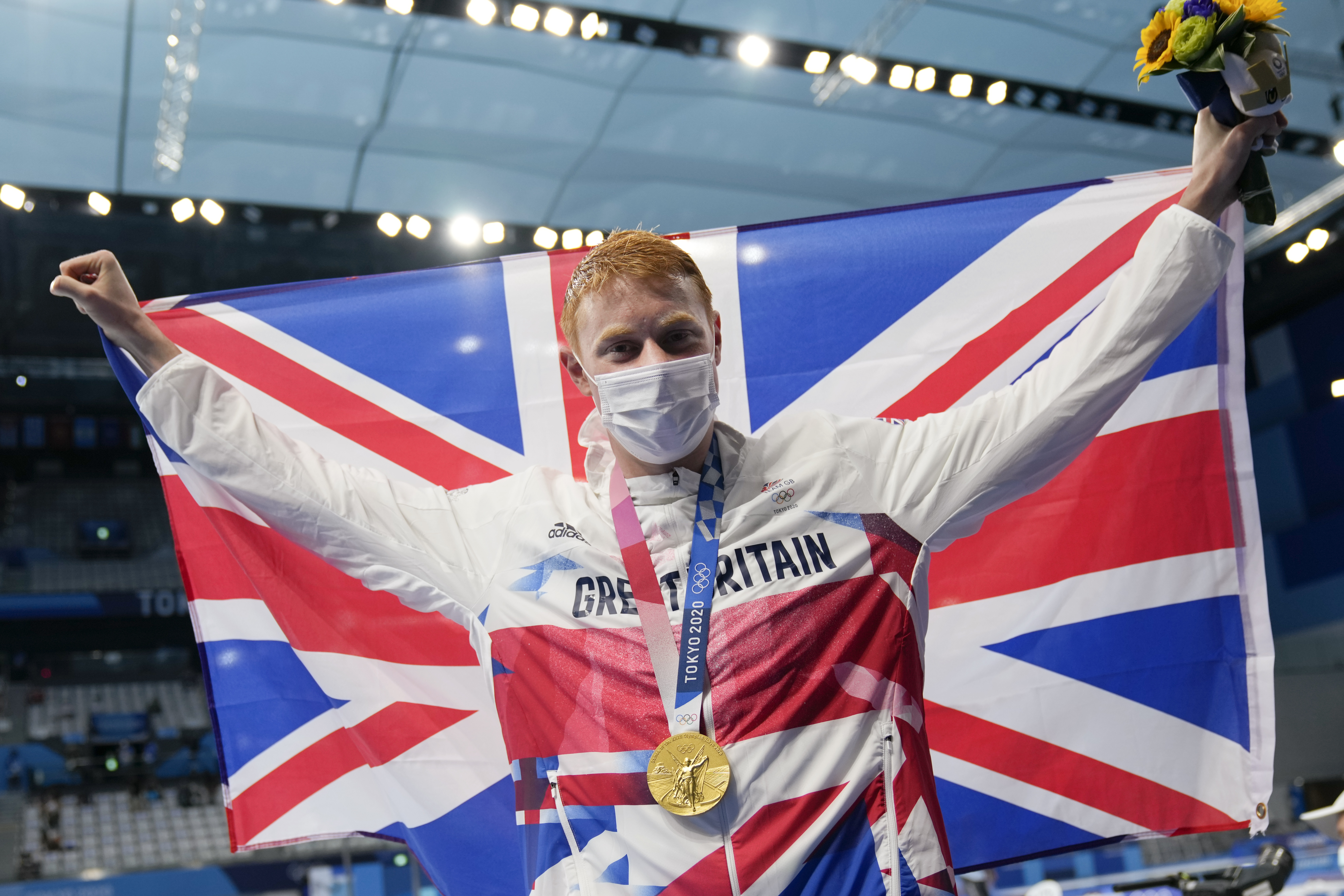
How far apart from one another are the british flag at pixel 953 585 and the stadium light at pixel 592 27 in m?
4.55

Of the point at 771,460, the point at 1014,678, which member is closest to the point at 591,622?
the point at 771,460

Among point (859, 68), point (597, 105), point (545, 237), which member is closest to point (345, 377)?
point (859, 68)

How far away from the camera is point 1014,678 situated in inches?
92.5

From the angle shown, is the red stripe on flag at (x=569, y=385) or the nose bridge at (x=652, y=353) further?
the red stripe on flag at (x=569, y=385)

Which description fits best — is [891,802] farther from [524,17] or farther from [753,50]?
[753,50]

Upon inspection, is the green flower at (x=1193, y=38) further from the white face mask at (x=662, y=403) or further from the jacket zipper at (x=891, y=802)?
the jacket zipper at (x=891, y=802)

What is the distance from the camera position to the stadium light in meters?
6.57

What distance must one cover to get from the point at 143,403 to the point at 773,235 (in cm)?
148

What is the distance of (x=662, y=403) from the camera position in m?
1.65

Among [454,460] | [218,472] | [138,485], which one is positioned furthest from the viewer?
[138,485]

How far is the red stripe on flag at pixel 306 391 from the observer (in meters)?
2.60

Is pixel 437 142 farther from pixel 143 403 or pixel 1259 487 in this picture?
pixel 1259 487

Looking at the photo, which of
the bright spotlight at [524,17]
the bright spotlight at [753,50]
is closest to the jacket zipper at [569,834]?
the bright spotlight at [524,17]

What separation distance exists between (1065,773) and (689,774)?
3.87 ft
